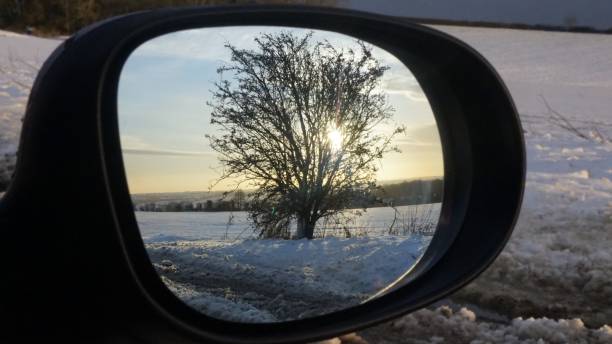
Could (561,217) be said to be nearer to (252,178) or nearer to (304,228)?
(304,228)

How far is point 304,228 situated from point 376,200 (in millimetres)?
249

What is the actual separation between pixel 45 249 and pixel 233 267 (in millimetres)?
487

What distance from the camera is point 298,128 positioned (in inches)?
76.2

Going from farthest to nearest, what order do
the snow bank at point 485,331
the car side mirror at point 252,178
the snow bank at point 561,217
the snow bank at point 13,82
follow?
1. the snow bank at point 13,82
2. the snow bank at point 561,217
3. the snow bank at point 485,331
4. the car side mirror at point 252,178

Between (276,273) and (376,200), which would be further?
(376,200)

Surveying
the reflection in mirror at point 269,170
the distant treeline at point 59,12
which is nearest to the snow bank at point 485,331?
the reflection in mirror at point 269,170

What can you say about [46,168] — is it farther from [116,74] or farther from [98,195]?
[116,74]

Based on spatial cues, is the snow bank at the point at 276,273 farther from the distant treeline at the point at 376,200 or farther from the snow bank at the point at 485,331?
the snow bank at the point at 485,331

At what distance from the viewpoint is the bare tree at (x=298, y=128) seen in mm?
1834

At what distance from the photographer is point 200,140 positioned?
5.85 feet

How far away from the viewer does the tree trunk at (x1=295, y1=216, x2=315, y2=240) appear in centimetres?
193

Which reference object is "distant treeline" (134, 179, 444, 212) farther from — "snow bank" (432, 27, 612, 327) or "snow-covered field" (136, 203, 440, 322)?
"snow bank" (432, 27, 612, 327)

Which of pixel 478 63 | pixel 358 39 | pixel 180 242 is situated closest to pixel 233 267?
pixel 180 242

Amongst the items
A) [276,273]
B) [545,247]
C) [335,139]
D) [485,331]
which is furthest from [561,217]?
[276,273]
